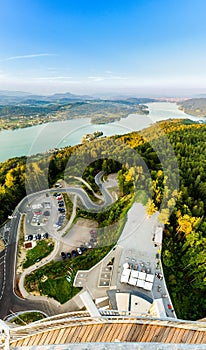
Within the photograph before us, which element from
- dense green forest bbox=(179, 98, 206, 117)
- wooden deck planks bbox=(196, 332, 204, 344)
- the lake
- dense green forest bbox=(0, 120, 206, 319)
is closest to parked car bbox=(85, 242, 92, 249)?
dense green forest bbox=(0, 120, 206, 319)

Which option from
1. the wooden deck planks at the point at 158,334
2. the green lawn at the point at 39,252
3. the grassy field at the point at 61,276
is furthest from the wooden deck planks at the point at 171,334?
the green lawn at the point at 39,252

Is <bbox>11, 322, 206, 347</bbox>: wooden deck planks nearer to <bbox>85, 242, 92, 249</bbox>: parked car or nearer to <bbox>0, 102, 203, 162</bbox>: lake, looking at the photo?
<bbox>85, 242, 92, 249</bbox>: parked car

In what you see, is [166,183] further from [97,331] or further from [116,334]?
[97,331]

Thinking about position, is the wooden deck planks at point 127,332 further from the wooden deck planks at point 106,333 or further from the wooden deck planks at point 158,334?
the wooden deck planks at point 158,334

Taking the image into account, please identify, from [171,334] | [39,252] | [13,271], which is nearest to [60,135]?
[39,252]

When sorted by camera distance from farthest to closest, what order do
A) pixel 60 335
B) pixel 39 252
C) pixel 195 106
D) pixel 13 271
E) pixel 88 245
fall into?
pixel 195 106 → pixel 88 245 → pixel 39 252 → pixel 13 271 → pixel 60 335
